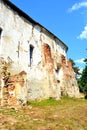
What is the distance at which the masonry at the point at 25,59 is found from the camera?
1717cm

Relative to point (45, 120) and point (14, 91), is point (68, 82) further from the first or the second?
point (45, 120)

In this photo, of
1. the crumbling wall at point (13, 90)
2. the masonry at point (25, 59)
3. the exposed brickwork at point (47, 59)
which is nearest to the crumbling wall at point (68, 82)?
the masonry at point (25, 59)

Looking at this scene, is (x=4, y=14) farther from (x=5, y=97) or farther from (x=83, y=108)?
(x=83, y=108)

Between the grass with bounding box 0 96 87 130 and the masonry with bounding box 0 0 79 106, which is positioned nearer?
the grass with bounding box 0 96 87 130

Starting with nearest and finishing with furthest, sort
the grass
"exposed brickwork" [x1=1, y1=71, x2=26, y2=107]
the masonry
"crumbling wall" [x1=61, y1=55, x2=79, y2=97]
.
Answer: the grass, "exposed brickwork" [x1=1, y1=71, x2=26, y2=107], the masonry, "crumbling wall" [x1=61, y1=55, x2=79, y2=97]

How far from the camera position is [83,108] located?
16438 mm

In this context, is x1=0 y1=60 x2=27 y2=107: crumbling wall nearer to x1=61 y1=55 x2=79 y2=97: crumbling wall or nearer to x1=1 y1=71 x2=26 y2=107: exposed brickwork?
x1=1 y1=71 x2=26 y2=107: exposed brickwork

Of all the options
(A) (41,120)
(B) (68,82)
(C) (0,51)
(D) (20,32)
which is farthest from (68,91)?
(A) (41,120)

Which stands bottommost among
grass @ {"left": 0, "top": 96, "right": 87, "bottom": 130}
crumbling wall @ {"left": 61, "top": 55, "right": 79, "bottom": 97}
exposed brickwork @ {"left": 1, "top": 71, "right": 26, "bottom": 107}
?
grass @ {"left": 0, "top": 96, "right": 87, "bottom": 130}

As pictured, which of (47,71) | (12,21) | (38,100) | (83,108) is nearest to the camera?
(83,108)

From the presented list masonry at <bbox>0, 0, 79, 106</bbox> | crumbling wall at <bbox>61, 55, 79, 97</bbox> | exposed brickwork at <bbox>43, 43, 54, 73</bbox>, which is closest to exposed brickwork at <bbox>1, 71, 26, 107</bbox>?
masonry at <bbox>0, 0, 79, 106</bbox>

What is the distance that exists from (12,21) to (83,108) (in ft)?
25.4

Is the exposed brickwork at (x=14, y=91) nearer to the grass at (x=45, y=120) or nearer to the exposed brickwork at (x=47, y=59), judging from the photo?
the grass at (x=45, y=120)

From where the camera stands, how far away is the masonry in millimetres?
17172
